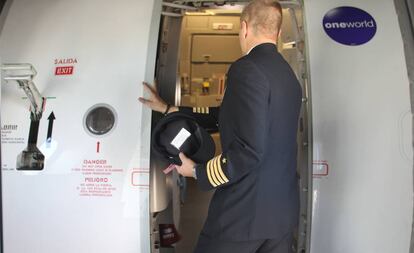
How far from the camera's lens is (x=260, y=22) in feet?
5.06

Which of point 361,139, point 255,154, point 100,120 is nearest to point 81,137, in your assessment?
point 100,120

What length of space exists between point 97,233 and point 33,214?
1.23ft

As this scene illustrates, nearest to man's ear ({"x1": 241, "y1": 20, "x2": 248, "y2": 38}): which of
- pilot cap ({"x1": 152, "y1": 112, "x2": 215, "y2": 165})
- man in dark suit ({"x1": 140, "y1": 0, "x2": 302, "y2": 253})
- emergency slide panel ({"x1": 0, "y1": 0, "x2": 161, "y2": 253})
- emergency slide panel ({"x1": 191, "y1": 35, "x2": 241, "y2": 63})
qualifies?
man in dark suit ({"x1": 140, "y1": 0, "x2": 302, "y2": 253})

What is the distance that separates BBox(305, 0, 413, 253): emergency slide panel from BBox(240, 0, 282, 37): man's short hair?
1.62 ft

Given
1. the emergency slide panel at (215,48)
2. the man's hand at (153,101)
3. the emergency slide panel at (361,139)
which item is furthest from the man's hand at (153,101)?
the emergency slide panel at (215,48)

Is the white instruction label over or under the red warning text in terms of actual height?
under

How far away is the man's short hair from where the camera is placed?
1.53 m

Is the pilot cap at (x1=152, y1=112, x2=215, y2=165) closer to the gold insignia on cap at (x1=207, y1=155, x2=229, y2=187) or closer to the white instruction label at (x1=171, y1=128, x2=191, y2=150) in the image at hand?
the white instruction label at (x1=171, y1=128, x2=191, y2=150)

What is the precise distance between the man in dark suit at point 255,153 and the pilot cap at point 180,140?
110 millimetres

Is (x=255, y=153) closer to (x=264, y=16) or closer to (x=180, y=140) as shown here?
(x=180, y=140)

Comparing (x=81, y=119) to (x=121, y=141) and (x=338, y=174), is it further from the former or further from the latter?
(x=338, y=174)

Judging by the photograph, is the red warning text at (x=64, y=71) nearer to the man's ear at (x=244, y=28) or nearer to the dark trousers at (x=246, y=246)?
the man's ear at (x=244, y=28)

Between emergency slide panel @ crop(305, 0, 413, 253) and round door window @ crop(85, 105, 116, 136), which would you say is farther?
round door window @ crop(85, 105, 116, 136)

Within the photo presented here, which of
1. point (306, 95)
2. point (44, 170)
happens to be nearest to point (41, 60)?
point (44, 170)
